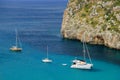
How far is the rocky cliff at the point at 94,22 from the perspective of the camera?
15465cm

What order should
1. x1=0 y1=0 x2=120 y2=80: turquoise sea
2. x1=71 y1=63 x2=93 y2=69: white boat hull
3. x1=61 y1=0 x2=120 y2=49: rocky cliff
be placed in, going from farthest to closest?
x1=61 y1=0 x2=120 y2=49: rocky cliff → x1=71 y1=63 x2=93 y2=69: white boat hull → x1=0 y1=0 x2=120 y2=80: turquoise sea

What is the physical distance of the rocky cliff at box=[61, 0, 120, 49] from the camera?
155 metres

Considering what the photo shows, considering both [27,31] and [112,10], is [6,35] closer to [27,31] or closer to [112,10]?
[27,31]

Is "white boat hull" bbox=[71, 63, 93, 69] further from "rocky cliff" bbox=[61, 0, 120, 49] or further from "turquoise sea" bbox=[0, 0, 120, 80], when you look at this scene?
"rocky cliff" bbox=[61, 0, 120, 49]

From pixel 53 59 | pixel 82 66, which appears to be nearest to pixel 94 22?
pixel 53 59

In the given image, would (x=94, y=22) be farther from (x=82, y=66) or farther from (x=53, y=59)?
(x=82, y=66)

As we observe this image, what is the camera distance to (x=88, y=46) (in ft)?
514

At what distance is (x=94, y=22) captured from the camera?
163 meters

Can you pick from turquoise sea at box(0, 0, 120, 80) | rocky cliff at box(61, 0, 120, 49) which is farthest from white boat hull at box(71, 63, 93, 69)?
rocky cliff at box(61, 0, 120, 49)

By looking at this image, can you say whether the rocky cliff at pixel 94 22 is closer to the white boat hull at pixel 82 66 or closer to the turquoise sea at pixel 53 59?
the turquoise sea at pixel 53 59

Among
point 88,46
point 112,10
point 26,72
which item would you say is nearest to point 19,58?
point 26,72

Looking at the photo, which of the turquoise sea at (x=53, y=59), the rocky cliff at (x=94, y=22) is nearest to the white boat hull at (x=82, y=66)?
the turquoise sea at (x=53, y=59)

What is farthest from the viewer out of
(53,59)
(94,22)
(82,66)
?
(94,22)

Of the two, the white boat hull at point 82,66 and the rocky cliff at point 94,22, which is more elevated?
the rocky cliff at point 94,22
